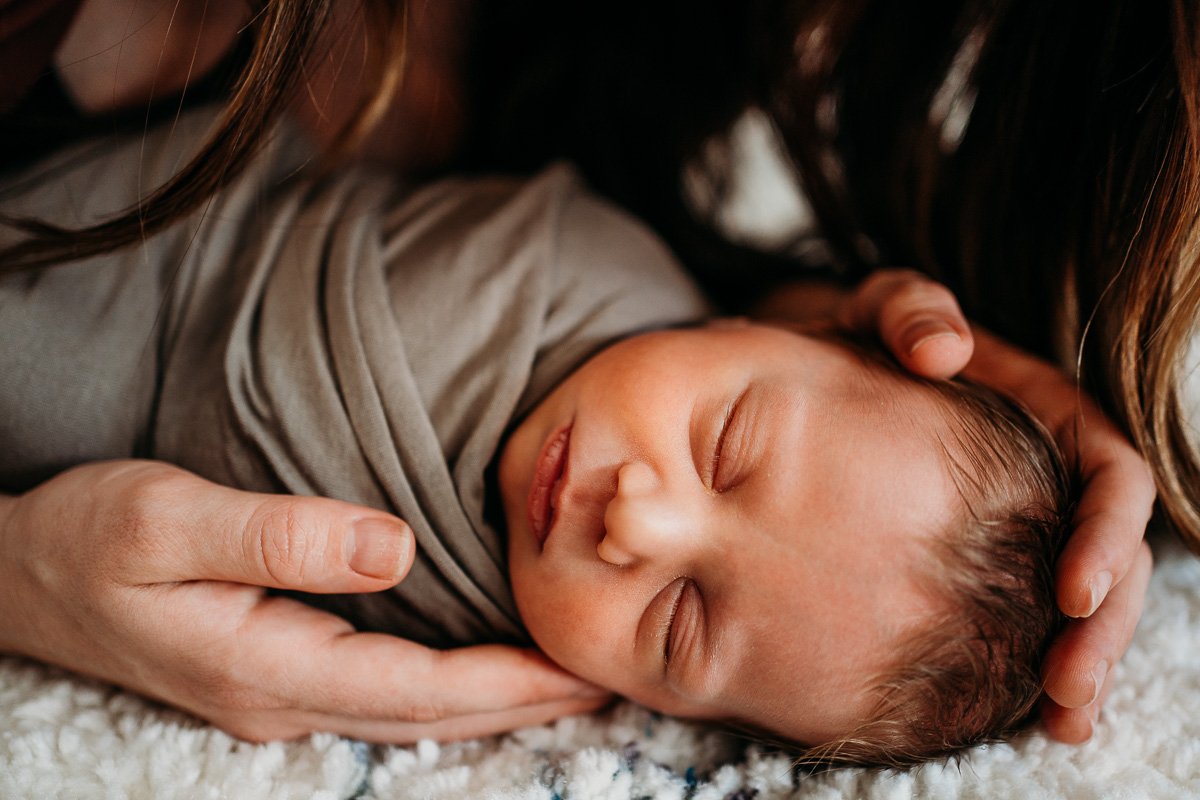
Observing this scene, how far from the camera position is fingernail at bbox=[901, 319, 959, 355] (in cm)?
95

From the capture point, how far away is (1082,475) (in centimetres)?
97

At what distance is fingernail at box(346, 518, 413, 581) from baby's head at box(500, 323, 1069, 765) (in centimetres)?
17

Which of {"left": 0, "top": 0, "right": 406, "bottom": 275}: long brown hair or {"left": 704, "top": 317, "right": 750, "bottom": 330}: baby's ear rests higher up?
{"left": 0, "top": 0, "right": 406, "bottom": 275}: long brown hair

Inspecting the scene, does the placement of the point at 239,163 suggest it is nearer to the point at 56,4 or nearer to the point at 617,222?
the point at 56,4

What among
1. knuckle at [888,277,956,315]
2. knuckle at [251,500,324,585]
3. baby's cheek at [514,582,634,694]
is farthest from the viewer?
knuckle at [888,277,956,315]

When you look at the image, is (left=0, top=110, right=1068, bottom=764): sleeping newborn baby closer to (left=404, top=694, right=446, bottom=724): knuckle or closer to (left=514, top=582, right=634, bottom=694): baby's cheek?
(left=514, top=582, right=634, bottom=694): baby's cheek

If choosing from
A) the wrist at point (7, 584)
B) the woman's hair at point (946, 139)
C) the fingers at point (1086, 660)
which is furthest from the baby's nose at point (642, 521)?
the wrist at point (7, 584)

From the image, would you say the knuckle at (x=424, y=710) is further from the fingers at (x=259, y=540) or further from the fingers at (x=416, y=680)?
the fingers at (x=259, y=540)

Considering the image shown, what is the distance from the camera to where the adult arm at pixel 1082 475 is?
2.72ft

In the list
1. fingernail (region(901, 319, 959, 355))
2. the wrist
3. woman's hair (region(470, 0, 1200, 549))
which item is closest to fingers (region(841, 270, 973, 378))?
fingernail (region(901, 319, 959, 355))

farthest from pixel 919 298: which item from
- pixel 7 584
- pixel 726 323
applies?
pixel 7 584

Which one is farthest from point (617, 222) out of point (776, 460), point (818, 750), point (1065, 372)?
point (818, 750)

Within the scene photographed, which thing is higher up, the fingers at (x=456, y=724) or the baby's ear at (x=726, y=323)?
the baby's ear at (x=726, y=323)

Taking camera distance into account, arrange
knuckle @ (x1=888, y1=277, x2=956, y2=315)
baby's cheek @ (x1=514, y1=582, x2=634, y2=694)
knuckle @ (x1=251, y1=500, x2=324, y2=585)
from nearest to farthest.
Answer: knuckle @ (x1=251, y1=500, x2=324, y2=585), baby's cheek @ (x1=514, y1=582, x2=634, y2=694), knuckle @ (x1=888, y1=277, x2=956, y2=315)
